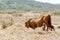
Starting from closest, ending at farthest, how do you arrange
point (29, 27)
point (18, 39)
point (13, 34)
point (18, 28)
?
point (18, 39) < point (13, 34) < point (18, 28) < point (29, 27)

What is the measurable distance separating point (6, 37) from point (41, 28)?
5.04 m

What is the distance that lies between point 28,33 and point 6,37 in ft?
6.11

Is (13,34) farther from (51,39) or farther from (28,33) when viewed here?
(51,39)

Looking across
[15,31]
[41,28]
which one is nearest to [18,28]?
[15,31]

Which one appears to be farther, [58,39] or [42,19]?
[42,19]

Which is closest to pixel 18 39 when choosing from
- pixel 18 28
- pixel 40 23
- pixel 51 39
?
pixel 51 39

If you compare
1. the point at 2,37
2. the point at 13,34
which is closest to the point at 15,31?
the point at 13,34

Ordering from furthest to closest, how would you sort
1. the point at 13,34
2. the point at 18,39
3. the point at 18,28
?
the point at 18,28
the point at 13,34
the point at 18,39

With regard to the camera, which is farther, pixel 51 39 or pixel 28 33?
pixel 28 33

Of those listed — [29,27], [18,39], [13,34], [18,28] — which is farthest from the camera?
[29,27]

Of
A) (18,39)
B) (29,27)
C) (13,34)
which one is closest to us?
(18,39)

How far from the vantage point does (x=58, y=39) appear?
47.0 ft

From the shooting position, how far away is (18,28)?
57.5 ft

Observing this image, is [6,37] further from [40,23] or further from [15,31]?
[40,23]
